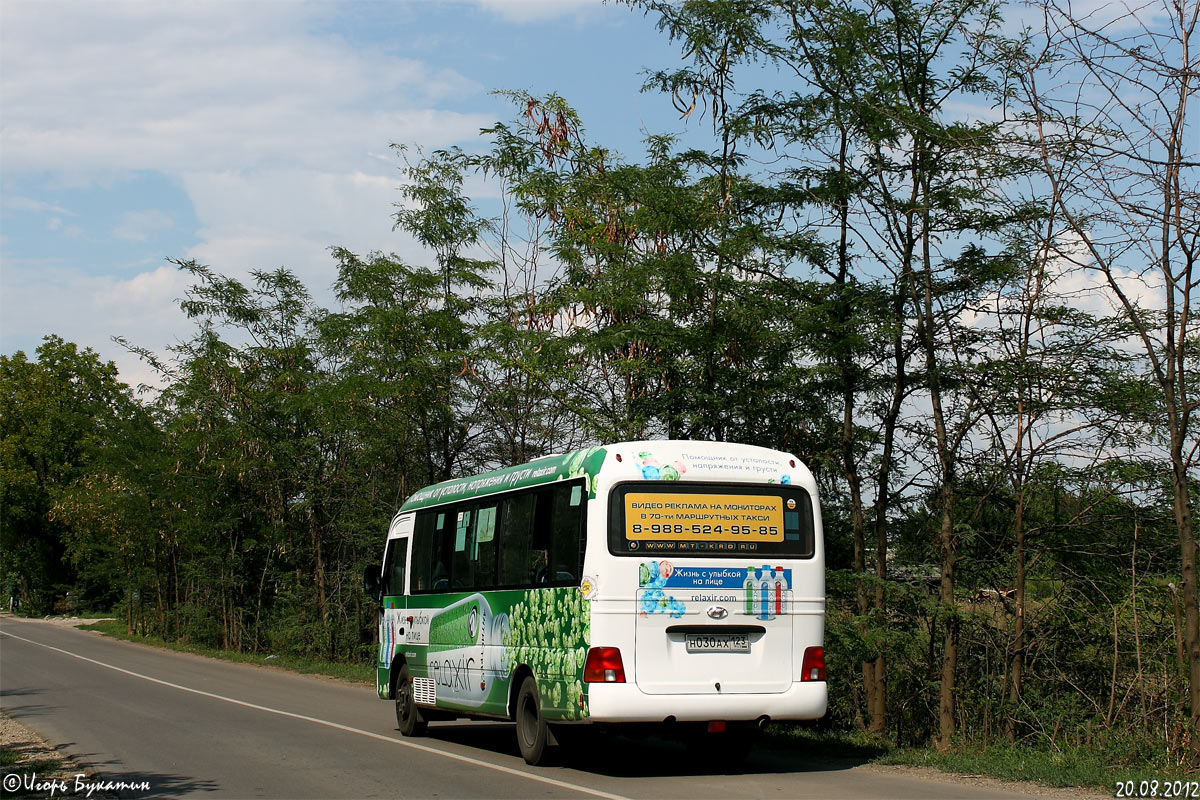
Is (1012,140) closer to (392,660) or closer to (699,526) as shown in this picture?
(699,526)

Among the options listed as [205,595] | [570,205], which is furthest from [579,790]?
[205,595]

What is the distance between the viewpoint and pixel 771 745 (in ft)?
44.4

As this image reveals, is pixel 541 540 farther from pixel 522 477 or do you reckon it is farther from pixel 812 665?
pixel 812 665

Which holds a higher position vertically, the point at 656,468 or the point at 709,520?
the point at 656,468

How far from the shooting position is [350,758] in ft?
39.7

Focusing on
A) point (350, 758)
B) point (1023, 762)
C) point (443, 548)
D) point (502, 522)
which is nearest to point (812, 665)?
point (1023, 762)

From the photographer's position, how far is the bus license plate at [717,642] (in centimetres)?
1062

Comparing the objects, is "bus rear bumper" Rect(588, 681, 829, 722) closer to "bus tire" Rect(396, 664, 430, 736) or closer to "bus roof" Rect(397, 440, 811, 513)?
"bus roof" Rect(397, 440, 811, 513)

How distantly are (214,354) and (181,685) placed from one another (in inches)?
459

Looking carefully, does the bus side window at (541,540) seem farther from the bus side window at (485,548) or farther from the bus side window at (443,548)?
the bus side window at (443,548)

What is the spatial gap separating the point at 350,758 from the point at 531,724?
2.04m

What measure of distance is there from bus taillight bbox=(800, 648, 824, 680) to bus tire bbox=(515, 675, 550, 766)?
8.42ft
